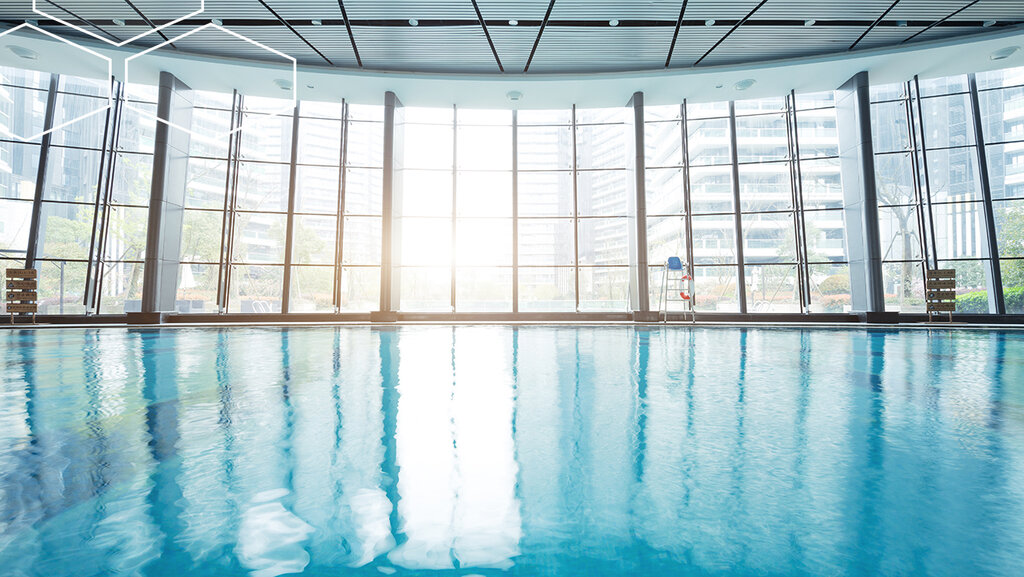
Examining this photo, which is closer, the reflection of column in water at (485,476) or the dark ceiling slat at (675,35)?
the reflection of column in water at (485,476)

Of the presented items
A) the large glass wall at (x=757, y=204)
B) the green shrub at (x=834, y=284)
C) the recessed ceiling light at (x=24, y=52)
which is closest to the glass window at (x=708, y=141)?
the large glass wall at (x=757, y=204)

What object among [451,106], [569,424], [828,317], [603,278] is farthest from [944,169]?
[569,424]

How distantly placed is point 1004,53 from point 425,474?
1671 centimetres

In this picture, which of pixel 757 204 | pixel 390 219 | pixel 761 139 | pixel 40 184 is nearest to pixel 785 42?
pixel 761 139

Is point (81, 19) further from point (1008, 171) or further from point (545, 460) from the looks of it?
point (1008, 171)

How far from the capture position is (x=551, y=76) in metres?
12.9

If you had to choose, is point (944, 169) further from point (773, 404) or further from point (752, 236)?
point (773, 404)

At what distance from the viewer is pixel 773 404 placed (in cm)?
320

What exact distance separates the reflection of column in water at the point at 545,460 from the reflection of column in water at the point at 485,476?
0.05m

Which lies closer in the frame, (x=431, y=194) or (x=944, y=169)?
(x=944, y=169)

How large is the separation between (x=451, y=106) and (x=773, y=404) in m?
13.8

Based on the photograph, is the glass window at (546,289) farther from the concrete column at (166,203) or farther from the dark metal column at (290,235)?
the concrete column at (166,203)

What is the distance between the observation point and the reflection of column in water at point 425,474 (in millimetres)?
1307

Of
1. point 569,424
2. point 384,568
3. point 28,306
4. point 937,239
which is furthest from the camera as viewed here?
point 937,239
